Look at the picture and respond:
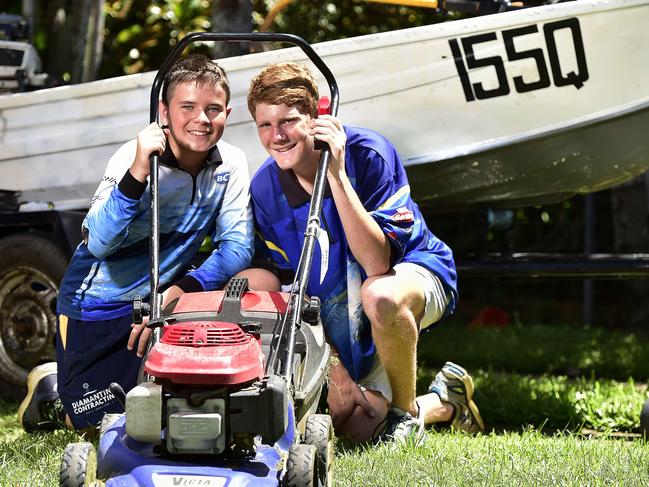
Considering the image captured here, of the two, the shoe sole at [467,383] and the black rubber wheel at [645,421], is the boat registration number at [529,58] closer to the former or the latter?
the shoe sole at [467,383]

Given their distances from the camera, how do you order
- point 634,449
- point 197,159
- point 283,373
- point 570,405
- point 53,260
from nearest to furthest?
point 283,373, point 634,449, point 197,159, point 570,405, point 53,260

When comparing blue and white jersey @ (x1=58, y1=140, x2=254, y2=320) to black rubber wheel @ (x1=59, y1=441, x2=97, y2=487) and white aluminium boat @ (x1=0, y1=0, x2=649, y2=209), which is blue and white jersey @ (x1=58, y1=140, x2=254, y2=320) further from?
black rubber wheel @ (x1=59, y1=441, x2=97, y2=487)

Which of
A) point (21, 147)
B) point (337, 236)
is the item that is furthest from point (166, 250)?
point (21, 147)

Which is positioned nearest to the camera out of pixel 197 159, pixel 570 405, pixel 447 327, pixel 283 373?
pixel 283 373

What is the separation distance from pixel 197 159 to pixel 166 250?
0.36 metres

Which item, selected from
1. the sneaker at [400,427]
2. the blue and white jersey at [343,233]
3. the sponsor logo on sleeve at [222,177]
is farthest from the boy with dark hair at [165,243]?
the sneaker at [400,427]

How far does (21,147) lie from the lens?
206 inches

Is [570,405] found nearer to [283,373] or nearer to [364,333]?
[364,333]

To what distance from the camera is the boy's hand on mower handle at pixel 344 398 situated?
398 centimetres

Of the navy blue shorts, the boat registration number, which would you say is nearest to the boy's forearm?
the navy blue shorts

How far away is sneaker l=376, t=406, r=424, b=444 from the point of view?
3.83 meters

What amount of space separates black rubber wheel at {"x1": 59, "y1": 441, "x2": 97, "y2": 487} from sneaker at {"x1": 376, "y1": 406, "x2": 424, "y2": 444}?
1367 millimetres

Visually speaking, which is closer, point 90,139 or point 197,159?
point 197,159

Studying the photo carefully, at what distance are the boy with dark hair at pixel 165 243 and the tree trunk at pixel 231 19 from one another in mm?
1732
